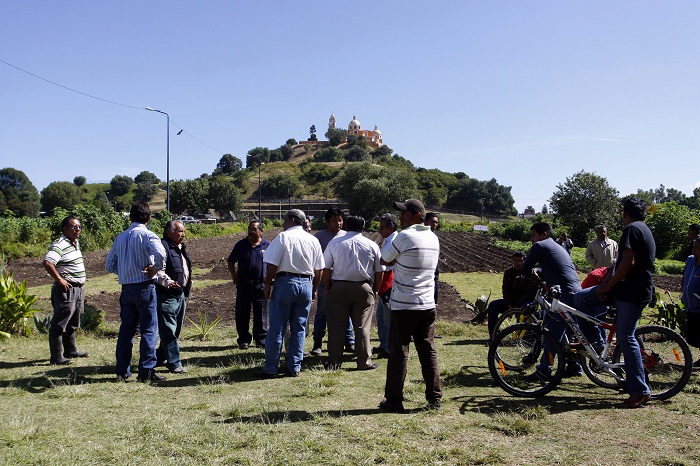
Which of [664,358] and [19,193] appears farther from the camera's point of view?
[19,193]

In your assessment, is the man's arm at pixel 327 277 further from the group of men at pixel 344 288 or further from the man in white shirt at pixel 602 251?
the man in white shirt at pixel 602 251

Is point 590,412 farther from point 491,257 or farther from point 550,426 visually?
point 491,257

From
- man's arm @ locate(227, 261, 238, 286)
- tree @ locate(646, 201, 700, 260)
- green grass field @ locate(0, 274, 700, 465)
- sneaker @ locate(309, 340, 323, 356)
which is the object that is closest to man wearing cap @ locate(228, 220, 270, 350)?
man's arm @ locate(227, 261, 238, 286)

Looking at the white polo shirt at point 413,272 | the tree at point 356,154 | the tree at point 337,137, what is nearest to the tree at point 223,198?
the tree at point 356,154

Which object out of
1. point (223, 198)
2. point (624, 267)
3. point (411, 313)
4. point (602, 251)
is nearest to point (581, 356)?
point (624, 267)

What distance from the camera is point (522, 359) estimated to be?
20.0ft

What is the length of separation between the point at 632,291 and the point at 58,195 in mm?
123764

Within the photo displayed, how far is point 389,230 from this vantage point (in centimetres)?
709

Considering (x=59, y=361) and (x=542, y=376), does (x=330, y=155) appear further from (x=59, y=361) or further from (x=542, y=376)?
(x=542, y=376)

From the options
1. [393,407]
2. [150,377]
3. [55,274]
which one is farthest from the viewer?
[55,274]

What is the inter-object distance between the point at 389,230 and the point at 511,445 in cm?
333

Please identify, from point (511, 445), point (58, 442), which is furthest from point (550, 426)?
point (58, 442)

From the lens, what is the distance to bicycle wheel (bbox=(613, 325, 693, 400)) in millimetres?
5391

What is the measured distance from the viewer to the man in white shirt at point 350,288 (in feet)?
21.9
